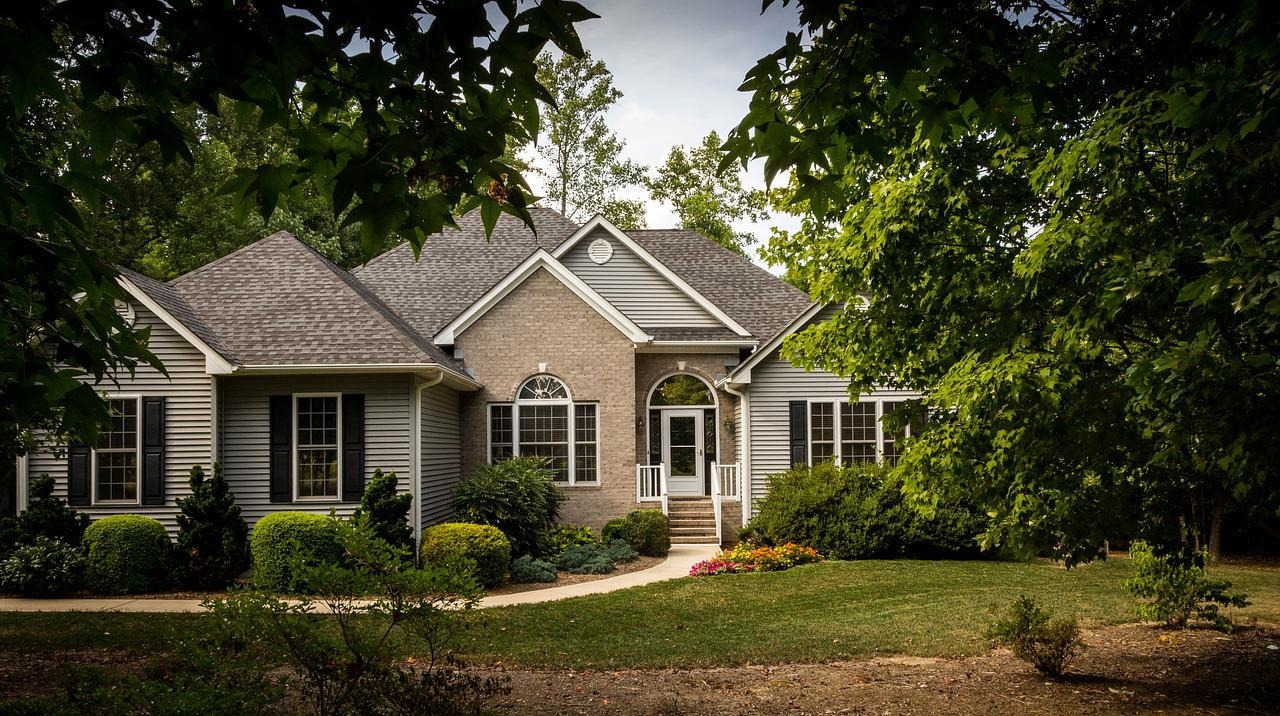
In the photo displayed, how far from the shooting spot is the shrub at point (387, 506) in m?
14.5

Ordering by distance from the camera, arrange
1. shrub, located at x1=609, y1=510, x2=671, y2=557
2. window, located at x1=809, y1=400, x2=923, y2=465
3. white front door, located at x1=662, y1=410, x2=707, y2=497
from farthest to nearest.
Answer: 1. white front door, located at x1=662, y1=410, x2=707, y2=497
2. window, located at x1=809, y1=400, x2=923, y2=465
3. shrub, located at x1=609, y1=510, x2=671, y2=557

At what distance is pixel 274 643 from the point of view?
18.0 feet

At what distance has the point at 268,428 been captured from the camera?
15.8m

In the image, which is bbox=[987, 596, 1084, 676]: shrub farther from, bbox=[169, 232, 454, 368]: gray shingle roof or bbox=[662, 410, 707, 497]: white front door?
bbox=[662, 410, 707, 497]: white front door

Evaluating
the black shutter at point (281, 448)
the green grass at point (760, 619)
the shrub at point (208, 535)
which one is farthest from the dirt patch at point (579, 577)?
the black shutter at point (281, 448)

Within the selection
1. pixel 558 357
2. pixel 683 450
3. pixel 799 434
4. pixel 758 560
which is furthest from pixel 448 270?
pixel 758 560

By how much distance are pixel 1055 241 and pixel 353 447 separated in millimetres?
12616

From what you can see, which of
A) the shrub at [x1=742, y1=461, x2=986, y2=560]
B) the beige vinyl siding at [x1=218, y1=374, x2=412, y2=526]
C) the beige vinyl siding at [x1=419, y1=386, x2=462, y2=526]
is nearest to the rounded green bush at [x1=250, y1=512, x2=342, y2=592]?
the beige vinyl siding at [x1=218, y1=374, x2=412, y2=526]

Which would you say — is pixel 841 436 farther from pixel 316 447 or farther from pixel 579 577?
pixel 316 447

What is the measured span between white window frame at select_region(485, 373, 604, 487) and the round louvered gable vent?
3.70m

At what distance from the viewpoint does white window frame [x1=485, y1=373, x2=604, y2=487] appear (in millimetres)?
19328

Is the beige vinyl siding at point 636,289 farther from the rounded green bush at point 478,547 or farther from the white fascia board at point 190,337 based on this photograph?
the white fascia board at point 190,337

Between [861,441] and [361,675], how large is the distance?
1553 cm

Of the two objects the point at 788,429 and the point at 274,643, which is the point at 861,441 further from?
the point at 274,643
